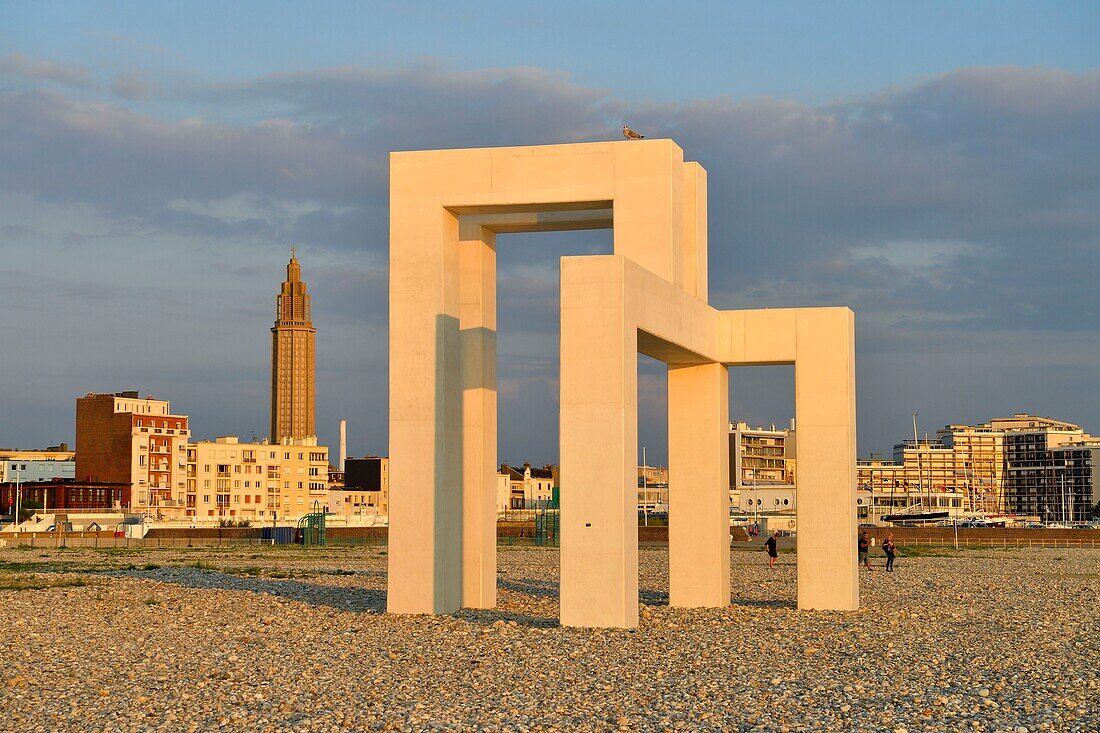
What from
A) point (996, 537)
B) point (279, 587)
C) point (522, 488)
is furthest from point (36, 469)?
point (279, 587)

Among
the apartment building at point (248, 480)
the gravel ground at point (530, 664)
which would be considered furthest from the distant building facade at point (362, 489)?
the gravel ground at point (530, 664)

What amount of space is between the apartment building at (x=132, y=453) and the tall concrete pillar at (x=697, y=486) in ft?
298

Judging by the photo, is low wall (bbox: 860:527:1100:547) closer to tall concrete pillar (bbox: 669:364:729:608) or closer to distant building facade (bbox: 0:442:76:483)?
tall concrete pillar (bbox: 669:364:729:608)

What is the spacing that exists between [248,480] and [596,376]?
333 ft

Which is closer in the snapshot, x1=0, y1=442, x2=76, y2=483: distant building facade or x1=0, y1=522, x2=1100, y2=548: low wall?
x1=0, y1=522, x2=1100, y2=548: low wall

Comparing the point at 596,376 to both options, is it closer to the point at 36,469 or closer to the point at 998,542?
the point at 998,542

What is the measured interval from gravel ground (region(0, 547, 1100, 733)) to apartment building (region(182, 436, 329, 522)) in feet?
287

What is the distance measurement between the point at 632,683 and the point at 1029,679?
191 inches

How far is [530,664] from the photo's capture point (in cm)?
1669

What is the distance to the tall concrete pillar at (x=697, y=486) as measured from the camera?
79.0 feet

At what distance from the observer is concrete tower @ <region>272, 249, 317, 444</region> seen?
537 feet

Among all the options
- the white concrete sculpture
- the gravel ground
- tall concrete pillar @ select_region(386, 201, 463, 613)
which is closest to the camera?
the gravel ground

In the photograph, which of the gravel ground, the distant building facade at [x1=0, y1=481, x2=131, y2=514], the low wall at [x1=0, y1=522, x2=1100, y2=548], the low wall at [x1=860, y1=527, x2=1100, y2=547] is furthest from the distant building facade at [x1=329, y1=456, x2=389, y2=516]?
the gravel ground

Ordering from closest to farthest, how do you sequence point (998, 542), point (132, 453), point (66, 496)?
point (998, 542)
point (66, 496)
point (132, 453)
